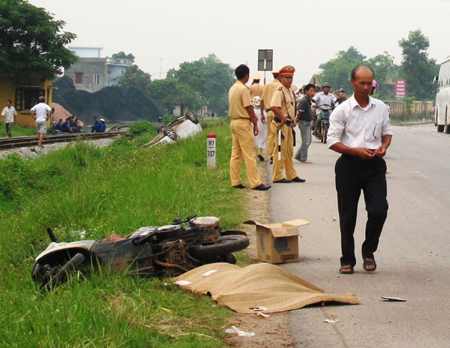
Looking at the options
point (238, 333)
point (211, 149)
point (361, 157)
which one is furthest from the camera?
point (211, 149)

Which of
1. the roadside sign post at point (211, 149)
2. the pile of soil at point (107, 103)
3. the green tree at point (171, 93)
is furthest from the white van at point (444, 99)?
the green tree at point (171, 93)

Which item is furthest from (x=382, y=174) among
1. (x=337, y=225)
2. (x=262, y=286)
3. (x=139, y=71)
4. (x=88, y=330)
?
(x=139, y=71)

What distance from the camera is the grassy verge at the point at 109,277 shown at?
13.9ft

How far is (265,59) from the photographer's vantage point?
2456cm

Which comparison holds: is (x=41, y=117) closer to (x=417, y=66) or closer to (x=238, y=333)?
(x=238, y=333)

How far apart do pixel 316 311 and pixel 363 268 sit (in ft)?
5.04

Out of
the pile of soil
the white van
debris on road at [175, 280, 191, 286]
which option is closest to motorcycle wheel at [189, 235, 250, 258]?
debris on road at [175, 280, 191, 286]

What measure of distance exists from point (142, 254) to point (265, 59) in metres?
19.3

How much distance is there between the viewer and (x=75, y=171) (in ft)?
59.3

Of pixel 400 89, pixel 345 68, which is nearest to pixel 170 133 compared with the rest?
pixel 400 89

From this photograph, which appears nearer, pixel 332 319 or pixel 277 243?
pixel 332 319

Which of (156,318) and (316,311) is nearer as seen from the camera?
(156,318)

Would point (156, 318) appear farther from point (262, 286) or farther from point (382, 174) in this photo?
point (382, 174)

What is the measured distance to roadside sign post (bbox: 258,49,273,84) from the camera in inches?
961
